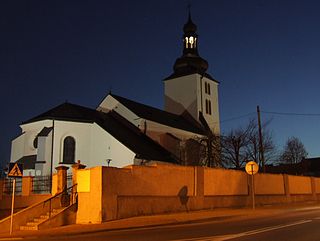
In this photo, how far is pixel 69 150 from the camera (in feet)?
132

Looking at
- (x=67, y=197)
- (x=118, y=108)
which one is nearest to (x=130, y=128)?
(x=118, y=108)

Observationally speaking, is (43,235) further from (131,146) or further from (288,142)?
(288,142)

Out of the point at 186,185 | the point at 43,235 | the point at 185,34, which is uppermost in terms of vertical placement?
the point at 185,34

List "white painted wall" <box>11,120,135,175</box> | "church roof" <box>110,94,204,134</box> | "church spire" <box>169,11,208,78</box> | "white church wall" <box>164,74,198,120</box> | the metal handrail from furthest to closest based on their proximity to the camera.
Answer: "church spire" <box>169,11,208,78</box> → "white church wall" <box>164,74,198,120</box> → "church roof" <box>110,94,204,134</box> → "white painted wall" <box>11,120,135,175</box> → the metal handrail

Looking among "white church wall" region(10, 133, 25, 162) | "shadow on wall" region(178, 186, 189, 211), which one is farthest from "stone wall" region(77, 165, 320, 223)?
"white church wall" region(10, 133, 25, 162)

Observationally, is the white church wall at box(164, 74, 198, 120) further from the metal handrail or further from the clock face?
the metal handrail

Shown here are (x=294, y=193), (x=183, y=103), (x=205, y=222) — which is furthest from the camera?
(x=183, y=103)

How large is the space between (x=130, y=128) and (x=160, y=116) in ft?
24.5

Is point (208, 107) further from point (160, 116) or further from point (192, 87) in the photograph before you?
point (160, 116)

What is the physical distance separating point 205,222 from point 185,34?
48984mm

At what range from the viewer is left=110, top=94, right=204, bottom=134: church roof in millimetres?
48631

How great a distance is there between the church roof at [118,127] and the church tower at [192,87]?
14.1 metres

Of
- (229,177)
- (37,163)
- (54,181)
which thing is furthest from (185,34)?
(54,181)

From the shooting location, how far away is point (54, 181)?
65.4 feet
